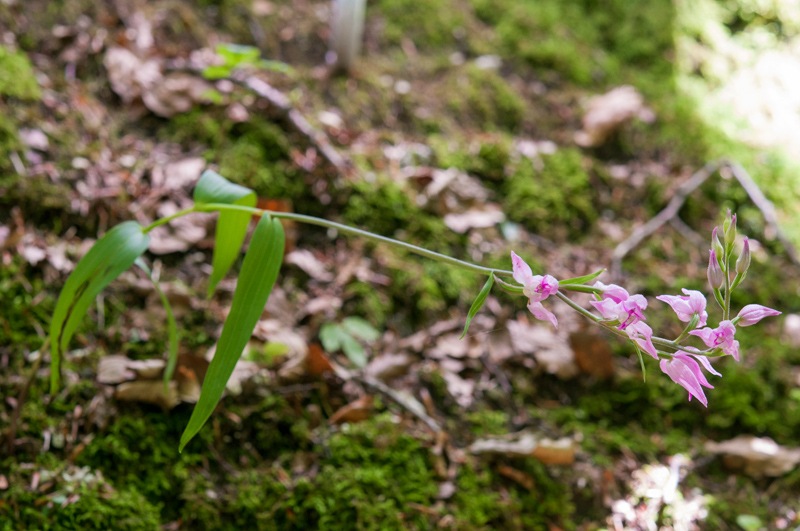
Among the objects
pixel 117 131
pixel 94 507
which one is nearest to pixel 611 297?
pixel 94 507

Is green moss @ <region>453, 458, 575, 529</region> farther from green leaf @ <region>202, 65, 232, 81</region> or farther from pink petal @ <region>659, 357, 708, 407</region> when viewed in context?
green leaf @ <region>202, 65, 232, 81</region>

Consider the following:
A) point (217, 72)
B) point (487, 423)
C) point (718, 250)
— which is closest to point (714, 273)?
point (718, 250)

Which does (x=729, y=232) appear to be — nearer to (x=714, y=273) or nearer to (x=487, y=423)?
(x=714, y=273)

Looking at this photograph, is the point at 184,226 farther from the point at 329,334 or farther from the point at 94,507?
Answer: the point at 94,507

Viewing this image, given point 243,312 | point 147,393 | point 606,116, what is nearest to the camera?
point 243,312

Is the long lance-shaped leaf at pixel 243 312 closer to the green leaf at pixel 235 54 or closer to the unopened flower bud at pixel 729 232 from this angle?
the unopened flower bud at pixel 729 232

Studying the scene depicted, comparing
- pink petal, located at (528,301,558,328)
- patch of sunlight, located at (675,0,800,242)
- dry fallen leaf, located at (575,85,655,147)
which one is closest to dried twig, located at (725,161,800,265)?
patch of sunlight, located at (675,0,800,242)

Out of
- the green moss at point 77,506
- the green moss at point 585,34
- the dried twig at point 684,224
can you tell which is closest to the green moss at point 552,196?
the dried twig at point 684,224
